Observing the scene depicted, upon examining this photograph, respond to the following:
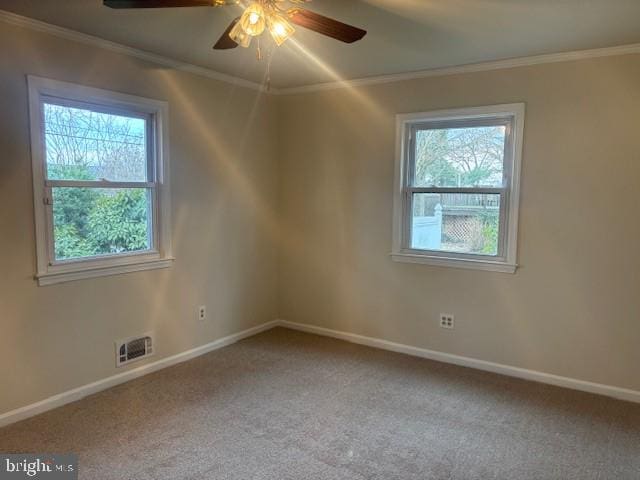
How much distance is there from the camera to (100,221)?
3.27m

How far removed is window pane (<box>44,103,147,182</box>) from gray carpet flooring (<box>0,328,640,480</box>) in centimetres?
155

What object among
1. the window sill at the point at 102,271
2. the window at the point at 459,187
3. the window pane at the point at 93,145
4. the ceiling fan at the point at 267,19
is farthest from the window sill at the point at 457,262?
the window pane at the point at 93,145

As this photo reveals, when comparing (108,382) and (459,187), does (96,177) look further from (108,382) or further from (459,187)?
(459,187)

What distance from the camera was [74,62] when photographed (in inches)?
118

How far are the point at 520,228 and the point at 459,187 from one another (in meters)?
0.58

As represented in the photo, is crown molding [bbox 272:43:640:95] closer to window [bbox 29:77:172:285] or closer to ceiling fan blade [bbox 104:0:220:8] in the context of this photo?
window [bbox 29:77:172:285]

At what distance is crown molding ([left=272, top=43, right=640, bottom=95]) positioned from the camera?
309 centimetres

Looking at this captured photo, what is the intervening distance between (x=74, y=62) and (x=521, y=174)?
3225mm

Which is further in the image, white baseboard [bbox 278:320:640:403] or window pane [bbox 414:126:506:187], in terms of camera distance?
window pane [bbox 414:126:506:187]

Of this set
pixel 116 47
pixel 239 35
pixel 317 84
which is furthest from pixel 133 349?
pixel 317 84

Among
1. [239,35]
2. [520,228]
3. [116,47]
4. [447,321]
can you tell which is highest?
[116,47]

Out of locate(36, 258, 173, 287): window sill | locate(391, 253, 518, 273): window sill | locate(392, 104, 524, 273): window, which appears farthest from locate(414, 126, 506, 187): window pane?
locate(36, 258, 173, 287): window sill

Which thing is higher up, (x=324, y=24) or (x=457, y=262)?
(x=324, y=24)

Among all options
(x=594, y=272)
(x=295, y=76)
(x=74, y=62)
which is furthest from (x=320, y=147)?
(x=594, y=272)
